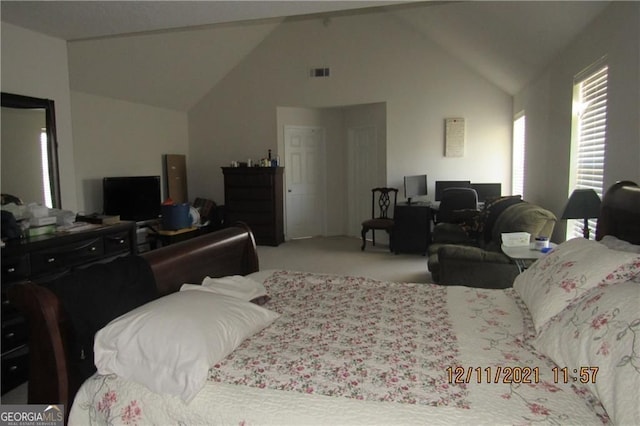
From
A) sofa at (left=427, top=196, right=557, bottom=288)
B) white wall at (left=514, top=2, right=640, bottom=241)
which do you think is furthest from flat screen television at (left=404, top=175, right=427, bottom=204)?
sofa at (left=427, top=196, right=557, bottom=288)

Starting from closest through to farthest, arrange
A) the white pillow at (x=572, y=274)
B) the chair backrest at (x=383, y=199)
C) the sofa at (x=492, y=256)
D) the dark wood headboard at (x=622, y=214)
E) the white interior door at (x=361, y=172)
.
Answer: the white pillow at (x=572, y=274) → the dark wood headboard at (x=622, y=214) → the sofa at (x=492, y=256) → the chair backrest at (x=383, y=199) → the white interior door at (x=361, y=172)

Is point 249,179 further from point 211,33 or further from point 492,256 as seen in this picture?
point 492,256

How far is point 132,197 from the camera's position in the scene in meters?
5.58

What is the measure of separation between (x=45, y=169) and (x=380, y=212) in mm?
4912

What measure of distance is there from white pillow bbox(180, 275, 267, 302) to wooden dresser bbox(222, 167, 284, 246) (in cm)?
471

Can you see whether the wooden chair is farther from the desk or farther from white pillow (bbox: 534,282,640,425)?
white pillow (bbox: 534,282,640,425)

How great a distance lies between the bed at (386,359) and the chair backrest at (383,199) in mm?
4727

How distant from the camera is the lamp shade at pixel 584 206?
2.50 m

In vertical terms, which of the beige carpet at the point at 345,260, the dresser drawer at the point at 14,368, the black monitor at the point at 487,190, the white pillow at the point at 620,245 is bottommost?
the beige carpet at the point at 345,260

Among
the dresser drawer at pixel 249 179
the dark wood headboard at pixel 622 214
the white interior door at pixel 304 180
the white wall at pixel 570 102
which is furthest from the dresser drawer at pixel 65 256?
the white interior door at pixel 304 180

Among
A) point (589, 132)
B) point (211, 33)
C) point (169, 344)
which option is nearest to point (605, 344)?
point (169, 344)

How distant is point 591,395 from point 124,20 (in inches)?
131

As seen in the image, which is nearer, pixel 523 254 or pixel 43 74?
pixel 523 254

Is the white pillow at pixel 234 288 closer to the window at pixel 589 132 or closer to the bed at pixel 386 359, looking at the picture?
the bed at pixel 386 359
